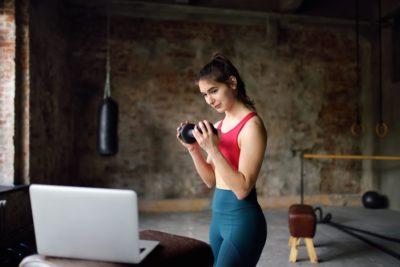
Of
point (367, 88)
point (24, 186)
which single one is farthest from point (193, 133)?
point (367, 88)

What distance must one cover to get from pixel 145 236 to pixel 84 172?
451cm

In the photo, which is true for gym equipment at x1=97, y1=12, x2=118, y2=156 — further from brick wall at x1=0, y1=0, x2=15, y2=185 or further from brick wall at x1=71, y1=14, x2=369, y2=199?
brick wall at x1=0, y1=0, x2=15, y2=185

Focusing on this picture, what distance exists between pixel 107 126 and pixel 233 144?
378 centimetres

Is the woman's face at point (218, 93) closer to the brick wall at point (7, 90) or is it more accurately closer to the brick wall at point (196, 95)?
the brick wall at point (7, 90)

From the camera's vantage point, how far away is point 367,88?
20.8 feet

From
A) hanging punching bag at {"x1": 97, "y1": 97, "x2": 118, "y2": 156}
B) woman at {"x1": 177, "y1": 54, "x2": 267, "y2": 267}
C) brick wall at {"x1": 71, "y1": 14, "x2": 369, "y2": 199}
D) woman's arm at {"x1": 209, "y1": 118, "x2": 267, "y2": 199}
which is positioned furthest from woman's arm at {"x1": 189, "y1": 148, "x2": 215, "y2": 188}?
brick wall at {"x1": 71, "y1": 14, "x2": 369, "y2": 199}

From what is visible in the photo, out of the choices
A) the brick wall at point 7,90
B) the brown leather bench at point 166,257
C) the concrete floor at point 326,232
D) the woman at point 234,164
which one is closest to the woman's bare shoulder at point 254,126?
the woman at point 234,164

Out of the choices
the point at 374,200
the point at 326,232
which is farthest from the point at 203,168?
the point at 374,200

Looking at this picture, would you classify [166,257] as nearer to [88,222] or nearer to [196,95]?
[88,222]

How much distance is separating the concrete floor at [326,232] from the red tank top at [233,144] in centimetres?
211

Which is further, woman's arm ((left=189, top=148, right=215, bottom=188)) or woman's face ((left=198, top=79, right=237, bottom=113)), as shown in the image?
woman's arm ((left=189, top=148, right=215, bottom=188))

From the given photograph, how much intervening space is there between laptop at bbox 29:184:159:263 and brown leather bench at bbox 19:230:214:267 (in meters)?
0.02

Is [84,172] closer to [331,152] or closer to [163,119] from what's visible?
[163,119]

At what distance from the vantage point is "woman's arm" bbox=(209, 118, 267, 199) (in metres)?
1.18
